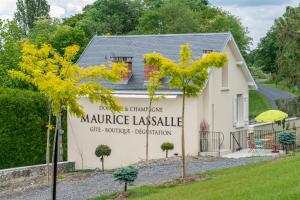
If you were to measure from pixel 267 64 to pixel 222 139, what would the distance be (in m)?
63.7

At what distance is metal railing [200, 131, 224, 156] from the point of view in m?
29.3

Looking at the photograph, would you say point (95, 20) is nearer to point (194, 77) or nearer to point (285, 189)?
point (194, 77)

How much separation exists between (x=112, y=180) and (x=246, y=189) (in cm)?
→ 930

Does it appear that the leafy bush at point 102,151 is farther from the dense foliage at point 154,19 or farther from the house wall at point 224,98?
the dense foliage at point 154,19

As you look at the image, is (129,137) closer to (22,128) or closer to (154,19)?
(22,128)

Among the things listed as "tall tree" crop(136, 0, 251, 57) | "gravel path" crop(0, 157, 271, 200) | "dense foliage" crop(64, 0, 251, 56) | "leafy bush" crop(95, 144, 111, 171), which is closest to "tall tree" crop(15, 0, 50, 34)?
"dense foliage" crop(64, 0, 251, 56)

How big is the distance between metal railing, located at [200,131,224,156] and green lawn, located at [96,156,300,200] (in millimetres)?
11070

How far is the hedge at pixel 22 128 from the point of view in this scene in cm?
2778

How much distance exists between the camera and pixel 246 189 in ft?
42.4

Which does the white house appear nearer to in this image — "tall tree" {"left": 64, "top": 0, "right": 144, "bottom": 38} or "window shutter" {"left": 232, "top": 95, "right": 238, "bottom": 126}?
"window shutter" {"left": 232, "top": 95, "right": 238, "bottom": 126}

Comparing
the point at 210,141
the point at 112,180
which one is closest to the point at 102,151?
the point at 210,141

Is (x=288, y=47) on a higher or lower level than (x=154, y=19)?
lower

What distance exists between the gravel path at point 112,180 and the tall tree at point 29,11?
6552 centimetres

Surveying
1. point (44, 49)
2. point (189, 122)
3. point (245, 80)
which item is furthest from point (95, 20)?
point (44, 49)
